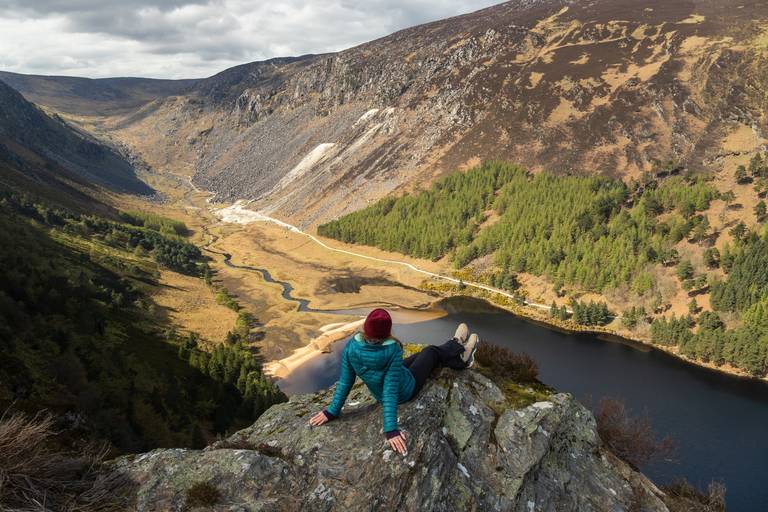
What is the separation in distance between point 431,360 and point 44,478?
7988 mm

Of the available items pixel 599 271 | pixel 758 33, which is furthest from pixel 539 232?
pixel 758 33

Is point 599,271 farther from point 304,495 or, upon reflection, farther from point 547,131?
point 304,495

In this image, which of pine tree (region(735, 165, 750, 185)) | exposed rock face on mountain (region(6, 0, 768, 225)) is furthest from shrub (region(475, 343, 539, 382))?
exposed rock face on mountain (region(6, 0, 768, 225))

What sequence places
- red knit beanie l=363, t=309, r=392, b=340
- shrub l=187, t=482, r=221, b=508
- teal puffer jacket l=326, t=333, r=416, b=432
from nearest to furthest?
shrub l=187, t=482, r=221, b=508
red knit beanie l=363, t=309, r=392, b=340
teal puffer jacket l=326, t=333, r=416, b=432

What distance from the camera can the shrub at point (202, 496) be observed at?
8.20m

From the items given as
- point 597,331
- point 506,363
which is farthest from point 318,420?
point 597,331

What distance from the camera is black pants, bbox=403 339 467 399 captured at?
35.5ft

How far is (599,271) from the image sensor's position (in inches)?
3775

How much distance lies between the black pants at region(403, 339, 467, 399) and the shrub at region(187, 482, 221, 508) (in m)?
4.62

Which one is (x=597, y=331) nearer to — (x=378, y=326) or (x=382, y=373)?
(x=382, y=373)

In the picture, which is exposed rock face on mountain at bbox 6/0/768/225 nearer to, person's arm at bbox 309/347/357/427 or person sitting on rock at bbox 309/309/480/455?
person sitting on rock at bbox 309/309/480/455

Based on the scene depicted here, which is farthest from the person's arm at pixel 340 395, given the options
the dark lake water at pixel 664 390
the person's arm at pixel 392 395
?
the dark lake water at pixel 664 390

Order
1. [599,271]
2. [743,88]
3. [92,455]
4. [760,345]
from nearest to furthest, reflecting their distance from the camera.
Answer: [92,455] → [760,345] → [599,271] → [743,88]

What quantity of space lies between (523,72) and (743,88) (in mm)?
73505
